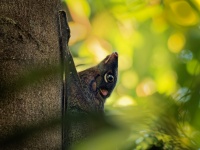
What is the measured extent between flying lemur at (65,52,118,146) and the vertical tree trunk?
0.03m

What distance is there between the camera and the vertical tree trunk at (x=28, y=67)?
0.45m

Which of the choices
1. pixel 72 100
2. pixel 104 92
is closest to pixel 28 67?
pixel 72 100

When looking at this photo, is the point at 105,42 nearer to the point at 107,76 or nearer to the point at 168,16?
the point at 107,76

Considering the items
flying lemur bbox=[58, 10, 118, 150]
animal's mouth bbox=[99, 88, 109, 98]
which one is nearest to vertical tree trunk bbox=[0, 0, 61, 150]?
flying lemur bbox=[58, 10, 118, 150]

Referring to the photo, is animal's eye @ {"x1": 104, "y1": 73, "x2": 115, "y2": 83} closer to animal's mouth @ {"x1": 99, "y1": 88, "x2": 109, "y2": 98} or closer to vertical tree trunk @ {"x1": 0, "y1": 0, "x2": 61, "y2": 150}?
animal's mouth @ {"x1": 99, "y1": 88, "x2": 109, "y2": 98}

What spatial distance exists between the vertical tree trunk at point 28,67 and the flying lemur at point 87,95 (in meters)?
0.03

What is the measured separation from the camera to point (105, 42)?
4.32 ft

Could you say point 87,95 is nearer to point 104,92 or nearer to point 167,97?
point 104,92

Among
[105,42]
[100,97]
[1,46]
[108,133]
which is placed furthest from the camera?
[105,42]

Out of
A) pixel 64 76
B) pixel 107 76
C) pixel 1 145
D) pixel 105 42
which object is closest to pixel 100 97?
pixel 107 76

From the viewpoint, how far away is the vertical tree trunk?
1.46ft

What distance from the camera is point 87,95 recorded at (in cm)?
60

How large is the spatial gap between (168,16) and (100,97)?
19 centimetres

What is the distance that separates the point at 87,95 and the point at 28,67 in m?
0.16
